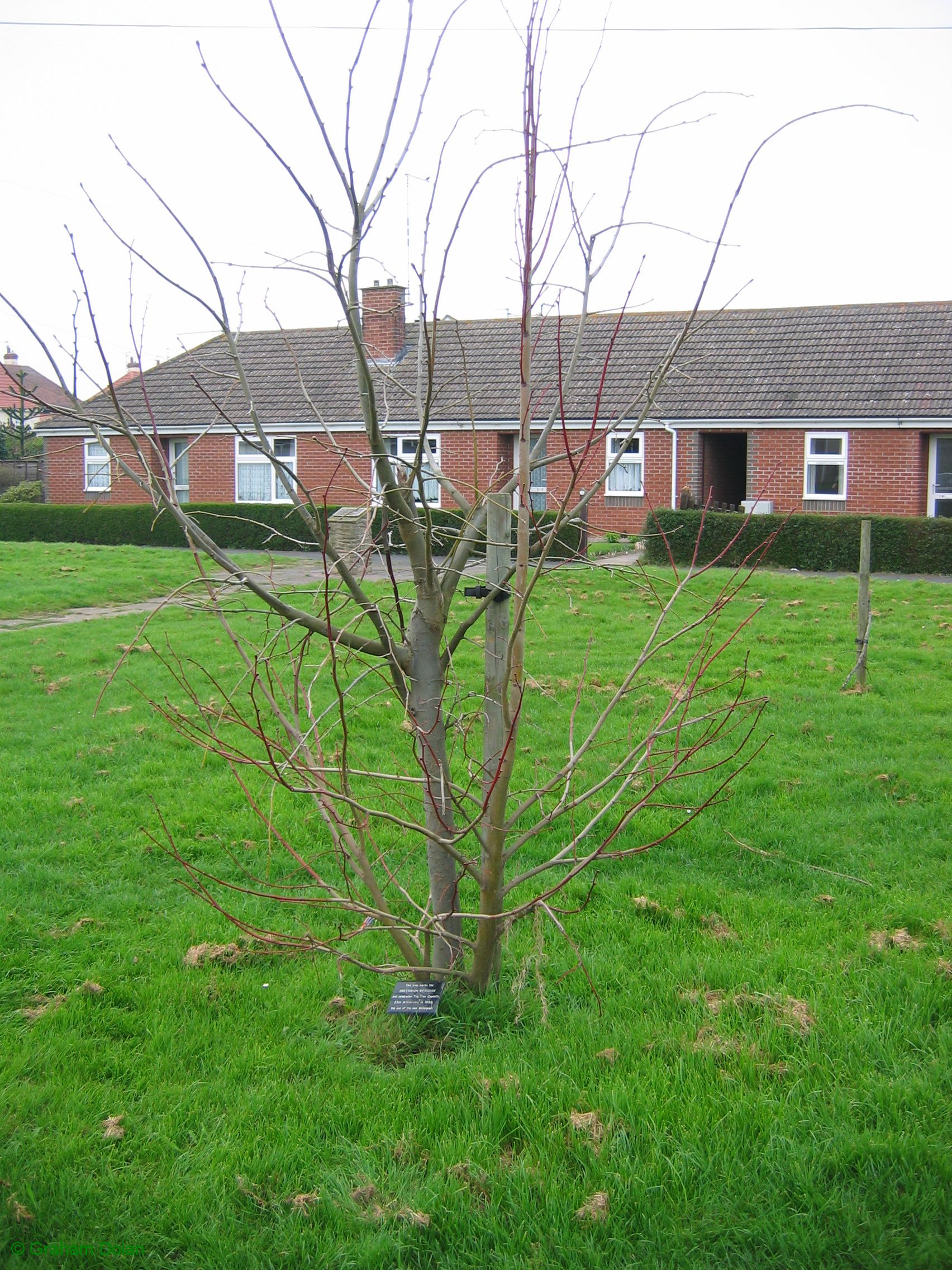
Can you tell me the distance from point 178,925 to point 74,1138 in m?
1.43

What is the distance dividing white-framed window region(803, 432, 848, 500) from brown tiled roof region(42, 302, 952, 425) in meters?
0.58

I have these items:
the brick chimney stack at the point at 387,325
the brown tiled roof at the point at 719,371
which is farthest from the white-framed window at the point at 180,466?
the brick chimney stack at the point at 387,325

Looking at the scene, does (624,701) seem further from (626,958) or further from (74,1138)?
(74,1138)

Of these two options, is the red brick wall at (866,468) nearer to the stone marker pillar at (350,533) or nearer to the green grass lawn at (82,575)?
the green grass lawn at (82,575)

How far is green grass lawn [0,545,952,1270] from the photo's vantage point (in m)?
2.63

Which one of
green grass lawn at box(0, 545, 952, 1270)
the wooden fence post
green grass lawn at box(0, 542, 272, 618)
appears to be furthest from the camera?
green grass lawn at box(0, 542, 272, 618)

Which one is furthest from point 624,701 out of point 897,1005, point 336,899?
point 336,899

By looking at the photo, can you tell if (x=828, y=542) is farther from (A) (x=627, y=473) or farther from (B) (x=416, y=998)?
(B) (x=416, y=998)

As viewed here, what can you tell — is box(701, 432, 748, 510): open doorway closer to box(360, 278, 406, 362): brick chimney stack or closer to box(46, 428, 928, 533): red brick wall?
box(46, 428, 928, 533): red brick wall

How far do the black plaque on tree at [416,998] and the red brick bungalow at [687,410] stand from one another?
16841 mm

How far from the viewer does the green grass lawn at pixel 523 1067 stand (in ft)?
8.64

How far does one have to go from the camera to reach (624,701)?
25.4 feet

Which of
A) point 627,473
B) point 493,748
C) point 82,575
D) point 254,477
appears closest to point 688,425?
point 627,473

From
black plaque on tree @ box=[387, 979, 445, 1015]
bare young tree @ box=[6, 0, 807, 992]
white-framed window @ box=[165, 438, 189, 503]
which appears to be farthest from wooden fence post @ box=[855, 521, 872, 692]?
white-framed window @ box=[165, 438, 189, 503]
